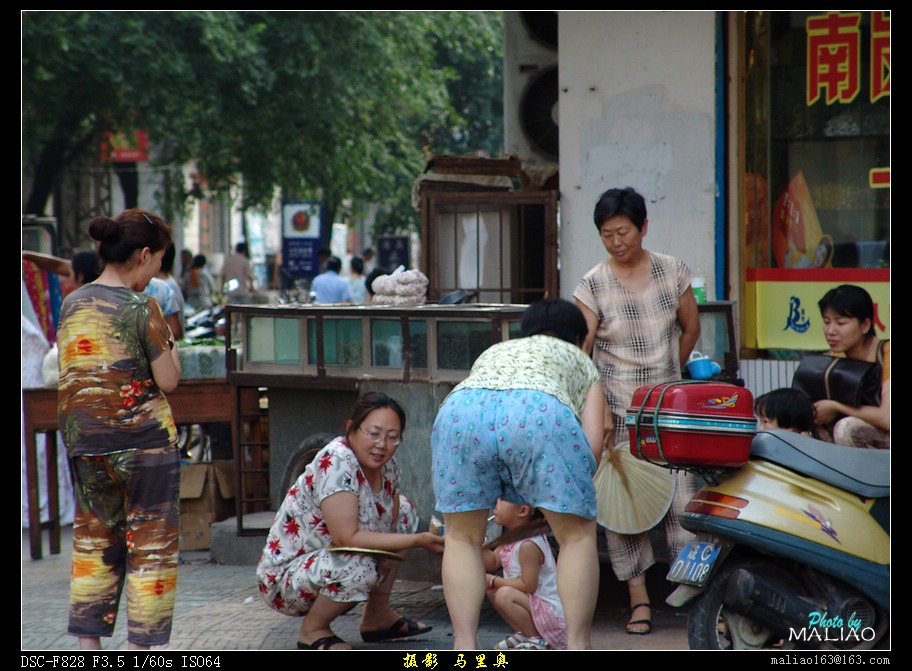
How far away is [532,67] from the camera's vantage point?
9.15 m

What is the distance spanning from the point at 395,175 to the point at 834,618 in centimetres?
1927

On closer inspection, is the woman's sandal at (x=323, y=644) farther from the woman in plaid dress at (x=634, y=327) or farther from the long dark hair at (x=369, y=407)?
the woman in plaid dress at (x=634, y=327)

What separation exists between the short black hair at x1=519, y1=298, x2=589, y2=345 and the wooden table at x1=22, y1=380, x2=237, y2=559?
289cm

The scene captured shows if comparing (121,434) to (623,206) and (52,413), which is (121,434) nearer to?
(623,206)

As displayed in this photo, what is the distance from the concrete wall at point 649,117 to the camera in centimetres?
657

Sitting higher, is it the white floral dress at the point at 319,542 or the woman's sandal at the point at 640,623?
the white floral dress at the point at 319,542

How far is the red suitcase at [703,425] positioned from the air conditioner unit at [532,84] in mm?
5357

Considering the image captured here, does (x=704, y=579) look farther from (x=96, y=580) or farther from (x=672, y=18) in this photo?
(x=672, y=18)

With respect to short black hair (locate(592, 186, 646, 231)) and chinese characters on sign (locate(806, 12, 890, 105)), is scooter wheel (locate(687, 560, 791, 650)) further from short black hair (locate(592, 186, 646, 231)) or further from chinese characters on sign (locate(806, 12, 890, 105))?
chinese characters on sign (locate(806, 12, 890, 105))

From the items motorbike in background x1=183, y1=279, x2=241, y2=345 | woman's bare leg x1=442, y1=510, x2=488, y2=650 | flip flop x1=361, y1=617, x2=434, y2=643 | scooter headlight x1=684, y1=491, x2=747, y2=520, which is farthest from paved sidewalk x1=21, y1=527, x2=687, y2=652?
motorbike in background x1=183, y1=279, x2=241, y2=345

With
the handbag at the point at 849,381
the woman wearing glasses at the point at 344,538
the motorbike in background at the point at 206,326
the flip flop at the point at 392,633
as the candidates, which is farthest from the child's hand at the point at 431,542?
the motorbike in background at the point at 206,326

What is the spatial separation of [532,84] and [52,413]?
446 centimetres

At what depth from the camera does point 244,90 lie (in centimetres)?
1661

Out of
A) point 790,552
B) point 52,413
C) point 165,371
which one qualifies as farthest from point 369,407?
point 52,413
